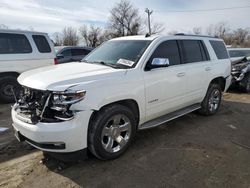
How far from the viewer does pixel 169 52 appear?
458cm

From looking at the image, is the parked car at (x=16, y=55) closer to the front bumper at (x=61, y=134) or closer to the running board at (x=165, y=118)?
the front bumper at (x=61, y=134)

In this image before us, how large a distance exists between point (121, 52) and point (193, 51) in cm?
175

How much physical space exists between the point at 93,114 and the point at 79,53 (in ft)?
31.6

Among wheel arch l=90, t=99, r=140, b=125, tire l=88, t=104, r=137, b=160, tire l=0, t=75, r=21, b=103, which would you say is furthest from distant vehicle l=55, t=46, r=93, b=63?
tire l=88, t=104, r=137, b=160

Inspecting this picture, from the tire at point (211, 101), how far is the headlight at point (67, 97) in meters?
3.55

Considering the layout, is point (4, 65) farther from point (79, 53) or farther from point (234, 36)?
point (234, 36)

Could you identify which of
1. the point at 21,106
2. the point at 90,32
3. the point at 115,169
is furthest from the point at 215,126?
the point at 90,32

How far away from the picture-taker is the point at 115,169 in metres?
3.46

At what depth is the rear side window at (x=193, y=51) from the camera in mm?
4941

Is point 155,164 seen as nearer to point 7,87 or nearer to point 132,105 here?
point 132,105

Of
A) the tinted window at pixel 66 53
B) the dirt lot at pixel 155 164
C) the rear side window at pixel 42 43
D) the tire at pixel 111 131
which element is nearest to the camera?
the dirt lot at pixel 155 164

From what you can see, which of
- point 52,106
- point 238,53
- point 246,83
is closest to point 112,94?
point 52,106

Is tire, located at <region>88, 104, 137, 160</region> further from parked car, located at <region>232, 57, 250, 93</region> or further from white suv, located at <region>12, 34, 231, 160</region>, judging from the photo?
parked car, located at <region>232, 57, 250, 93</region>

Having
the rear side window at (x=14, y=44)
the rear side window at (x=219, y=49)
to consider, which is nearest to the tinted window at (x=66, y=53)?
the rear side window at (x=14, y=44)
